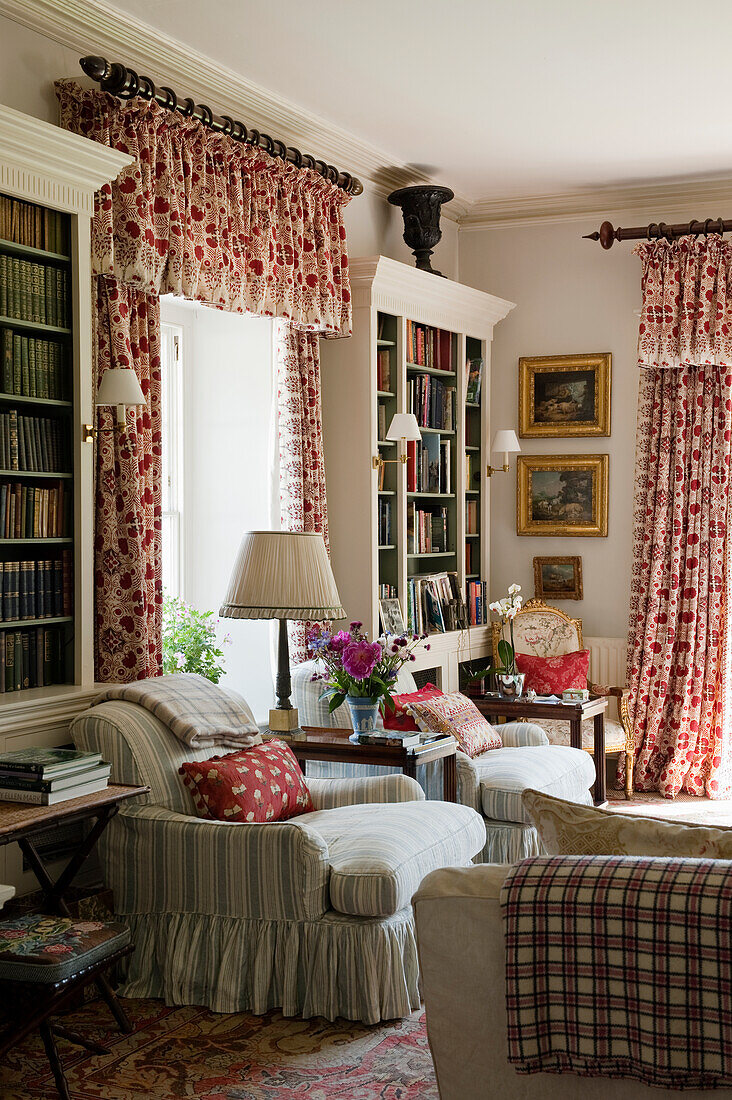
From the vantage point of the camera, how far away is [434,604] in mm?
6164

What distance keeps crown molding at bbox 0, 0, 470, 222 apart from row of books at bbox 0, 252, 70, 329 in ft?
2.74

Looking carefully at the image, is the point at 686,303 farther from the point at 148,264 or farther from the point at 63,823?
the point at 63,823

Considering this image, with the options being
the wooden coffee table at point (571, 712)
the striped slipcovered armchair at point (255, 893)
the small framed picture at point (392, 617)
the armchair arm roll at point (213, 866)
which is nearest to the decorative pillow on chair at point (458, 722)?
the wooden coffee table at point (571, 712)

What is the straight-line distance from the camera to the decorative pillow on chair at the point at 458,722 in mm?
4730

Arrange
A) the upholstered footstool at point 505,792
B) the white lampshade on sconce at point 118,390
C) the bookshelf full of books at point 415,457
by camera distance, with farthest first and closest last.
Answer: the bookshelf full of books at point 415,457, the upholstered footstool at point 505,792, the white lampshade on sconce at point 118,390

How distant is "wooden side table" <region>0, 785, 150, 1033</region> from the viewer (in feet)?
9.59

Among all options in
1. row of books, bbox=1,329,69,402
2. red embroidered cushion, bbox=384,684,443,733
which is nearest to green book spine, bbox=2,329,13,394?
row of books, bbox=1,329,69,402

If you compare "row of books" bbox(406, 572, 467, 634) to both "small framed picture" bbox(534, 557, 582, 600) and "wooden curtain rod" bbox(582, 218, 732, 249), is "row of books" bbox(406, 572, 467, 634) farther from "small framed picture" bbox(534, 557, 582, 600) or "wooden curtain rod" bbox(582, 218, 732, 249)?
"wooden curtain rod" bbox(582, 218, 732, 249)

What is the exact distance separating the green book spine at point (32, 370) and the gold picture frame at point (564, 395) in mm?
3747

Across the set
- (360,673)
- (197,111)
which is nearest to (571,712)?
(360,673)

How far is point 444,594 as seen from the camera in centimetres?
629

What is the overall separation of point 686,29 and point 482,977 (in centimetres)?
363

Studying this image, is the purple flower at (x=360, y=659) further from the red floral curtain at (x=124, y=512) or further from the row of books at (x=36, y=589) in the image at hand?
the row of books at (x=36, y=589)

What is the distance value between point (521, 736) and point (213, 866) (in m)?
2.18
